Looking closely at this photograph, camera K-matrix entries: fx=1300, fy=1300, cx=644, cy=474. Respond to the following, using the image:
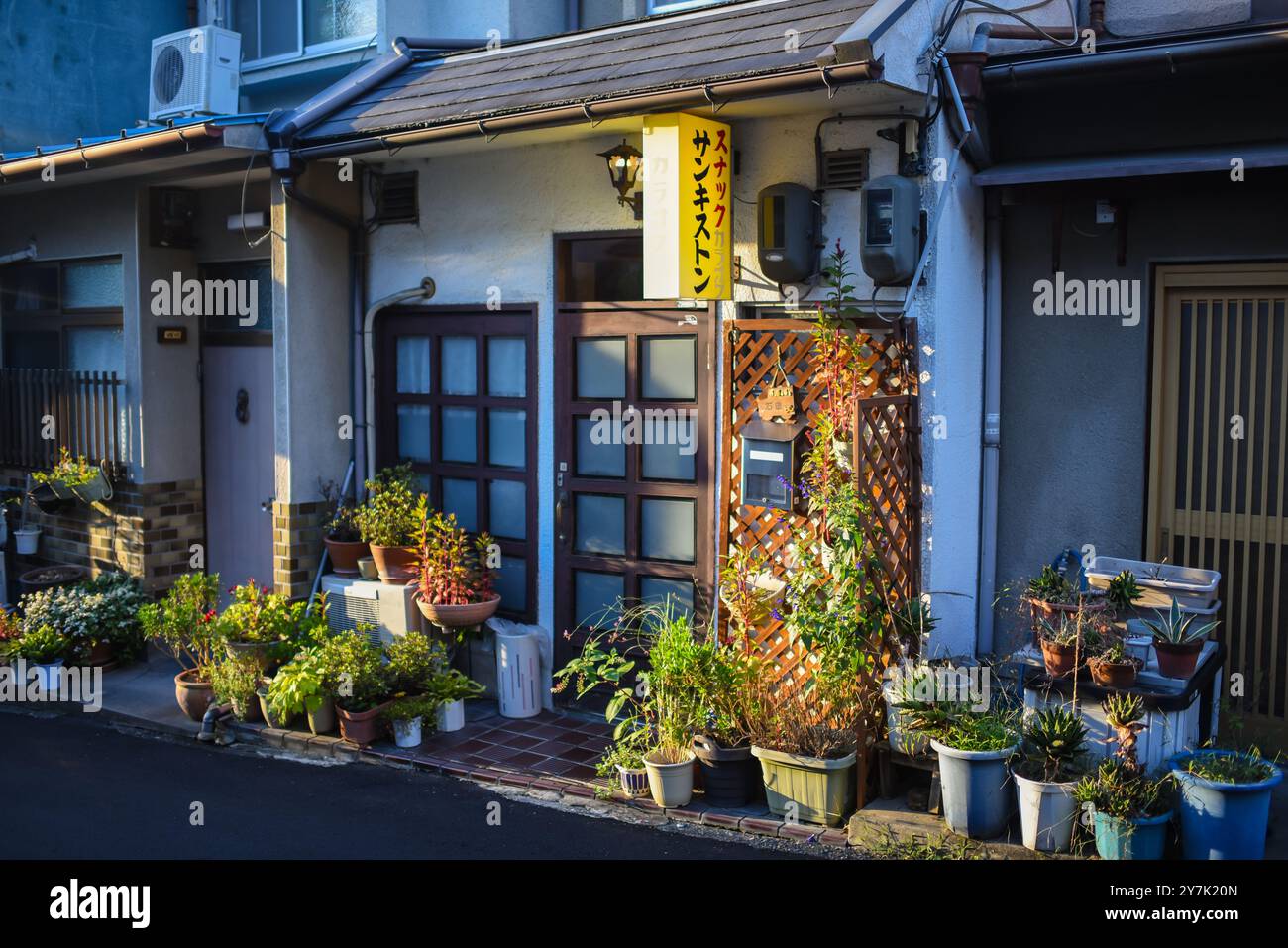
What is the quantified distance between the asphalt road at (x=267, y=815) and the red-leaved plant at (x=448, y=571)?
4.41ft

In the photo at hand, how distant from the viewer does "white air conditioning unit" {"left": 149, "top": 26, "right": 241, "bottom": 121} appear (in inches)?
405

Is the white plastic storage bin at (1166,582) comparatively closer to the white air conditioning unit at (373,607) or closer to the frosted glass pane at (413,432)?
the white air conditioning unit at (373,607)

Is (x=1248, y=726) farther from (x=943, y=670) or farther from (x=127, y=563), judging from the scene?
(x=127, y=563)

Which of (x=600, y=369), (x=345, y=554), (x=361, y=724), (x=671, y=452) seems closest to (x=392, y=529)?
(x=345, y=554)

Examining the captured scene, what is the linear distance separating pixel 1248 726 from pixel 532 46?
21.5 feet

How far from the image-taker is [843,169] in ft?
24.9

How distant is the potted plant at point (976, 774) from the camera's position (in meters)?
6.29

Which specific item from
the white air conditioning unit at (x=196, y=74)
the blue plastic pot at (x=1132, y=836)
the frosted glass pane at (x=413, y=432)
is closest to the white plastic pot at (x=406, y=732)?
the frosted glass pane at (x=413, y=432)

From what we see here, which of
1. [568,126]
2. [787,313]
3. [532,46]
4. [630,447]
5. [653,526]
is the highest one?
[532,46]

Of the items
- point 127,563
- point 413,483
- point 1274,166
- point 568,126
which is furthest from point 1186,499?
point 127,563

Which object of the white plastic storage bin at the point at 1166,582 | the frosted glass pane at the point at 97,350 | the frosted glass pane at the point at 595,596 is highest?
the frosted glass pane at the point at 97,350

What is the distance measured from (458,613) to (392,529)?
2.91 feet

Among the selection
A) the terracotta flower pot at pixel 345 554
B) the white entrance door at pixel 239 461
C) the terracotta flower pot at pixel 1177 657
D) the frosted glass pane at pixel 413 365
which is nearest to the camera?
the terracotta flower pot at pixel 1177 657

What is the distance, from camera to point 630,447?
874 centimetres
